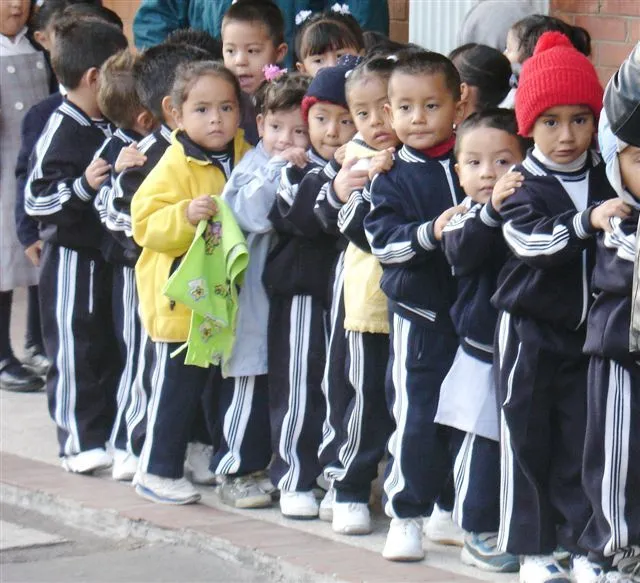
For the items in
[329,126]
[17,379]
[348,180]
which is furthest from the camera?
[17,379]

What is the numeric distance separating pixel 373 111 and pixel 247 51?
1231mm

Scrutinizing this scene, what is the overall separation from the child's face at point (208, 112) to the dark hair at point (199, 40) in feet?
2.44

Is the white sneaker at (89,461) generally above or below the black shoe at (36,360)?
Answer: below

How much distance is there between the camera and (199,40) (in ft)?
21.6

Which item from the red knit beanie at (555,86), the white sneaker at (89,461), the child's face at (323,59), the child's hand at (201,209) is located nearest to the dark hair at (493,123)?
the red knit beanie at (555,86)

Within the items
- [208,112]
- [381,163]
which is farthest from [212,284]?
[381,163]

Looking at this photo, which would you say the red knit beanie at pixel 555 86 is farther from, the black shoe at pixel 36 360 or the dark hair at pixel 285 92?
the black shoe at pixel 36 360

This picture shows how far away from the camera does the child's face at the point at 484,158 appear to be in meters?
4.79

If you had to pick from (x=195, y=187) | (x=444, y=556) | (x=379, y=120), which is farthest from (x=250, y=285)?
(x=444, y=556)

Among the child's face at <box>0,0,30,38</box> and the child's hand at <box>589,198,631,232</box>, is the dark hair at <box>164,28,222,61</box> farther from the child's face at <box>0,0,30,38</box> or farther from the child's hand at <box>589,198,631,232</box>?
the child's hand at <box>589,198,631,232</box>

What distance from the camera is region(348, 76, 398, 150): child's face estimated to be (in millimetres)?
5195

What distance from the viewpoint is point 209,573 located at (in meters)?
5.22

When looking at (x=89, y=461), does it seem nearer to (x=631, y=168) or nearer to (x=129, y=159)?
(x=129, y=159)

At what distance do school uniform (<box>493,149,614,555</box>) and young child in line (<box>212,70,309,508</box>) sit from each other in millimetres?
1159
